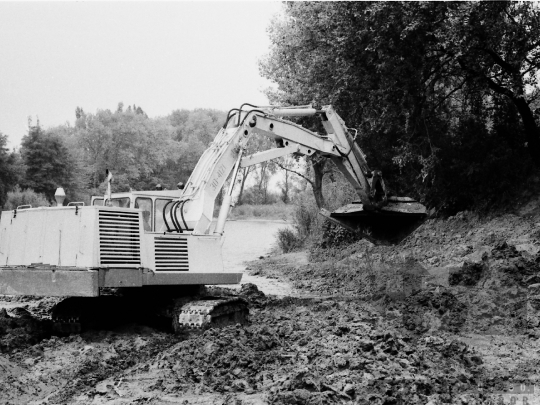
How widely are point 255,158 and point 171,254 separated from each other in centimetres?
242

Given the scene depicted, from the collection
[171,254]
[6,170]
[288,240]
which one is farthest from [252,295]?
[6,170]

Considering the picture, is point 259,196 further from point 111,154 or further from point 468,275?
point 468,275

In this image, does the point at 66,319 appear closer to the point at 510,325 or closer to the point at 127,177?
the point at 510,325

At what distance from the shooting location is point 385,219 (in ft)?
43.8

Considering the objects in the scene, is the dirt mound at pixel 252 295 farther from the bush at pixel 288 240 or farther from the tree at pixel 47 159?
the tree at pixel 47 159

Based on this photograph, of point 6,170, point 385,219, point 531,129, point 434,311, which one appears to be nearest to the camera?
point 434,311

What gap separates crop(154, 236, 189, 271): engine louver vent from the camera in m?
9.14

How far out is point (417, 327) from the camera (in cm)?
955

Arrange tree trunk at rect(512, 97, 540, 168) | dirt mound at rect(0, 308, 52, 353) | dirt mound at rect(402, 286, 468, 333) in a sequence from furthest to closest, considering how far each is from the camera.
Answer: tree trunk at rect(512, 97, 540, 168) < dirt mound at rect(402, 286, 468, 333) < dirt mound at rect(0, 308, 52, 353)

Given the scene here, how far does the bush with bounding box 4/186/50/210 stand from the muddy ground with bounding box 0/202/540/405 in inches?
944

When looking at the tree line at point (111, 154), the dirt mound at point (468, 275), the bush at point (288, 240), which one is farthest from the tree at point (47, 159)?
the dirt mound at point (468, 275)

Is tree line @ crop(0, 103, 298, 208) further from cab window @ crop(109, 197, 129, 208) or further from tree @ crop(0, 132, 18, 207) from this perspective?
cab window @ crop(109, 197, 129, 208)

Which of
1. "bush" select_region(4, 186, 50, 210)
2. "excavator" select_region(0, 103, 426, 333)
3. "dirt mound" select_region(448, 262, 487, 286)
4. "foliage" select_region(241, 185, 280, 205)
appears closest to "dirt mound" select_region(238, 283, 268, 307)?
"excavator" select_region(0, 103, 426, 333)

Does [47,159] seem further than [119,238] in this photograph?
Yes
